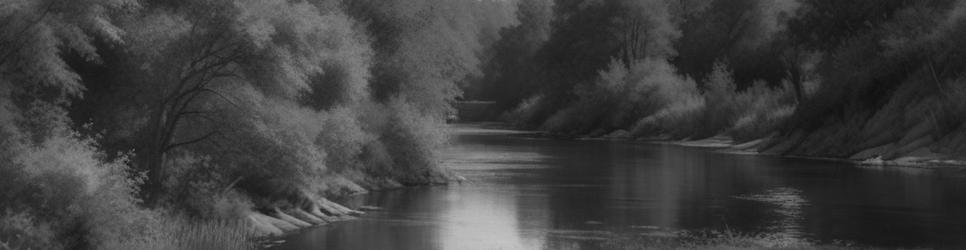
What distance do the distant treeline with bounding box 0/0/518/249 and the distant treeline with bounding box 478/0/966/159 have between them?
31.9 meters

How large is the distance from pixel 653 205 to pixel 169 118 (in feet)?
65.0

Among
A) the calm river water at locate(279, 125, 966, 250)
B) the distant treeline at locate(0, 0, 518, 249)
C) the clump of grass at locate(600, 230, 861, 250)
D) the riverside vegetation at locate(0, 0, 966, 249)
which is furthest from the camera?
the calm river water at locate(279, 125, 966, 250)

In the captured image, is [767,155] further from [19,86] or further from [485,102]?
[485,102]

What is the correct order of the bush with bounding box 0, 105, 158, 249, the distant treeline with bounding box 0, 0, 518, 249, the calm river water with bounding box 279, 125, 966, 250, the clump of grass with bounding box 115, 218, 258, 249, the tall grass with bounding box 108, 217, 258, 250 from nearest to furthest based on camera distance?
1. the bush with bounding box 0, 105, 158, 249
2. the distant treeline with bounding box 0, 0, 518, 249
3. the tall grass with bounding box 108, 217, 258, 250
4. the clump of grass with bounding box 115, 218, 258, 249
5. the calm river water with bounding box 279, 125, 966, 250

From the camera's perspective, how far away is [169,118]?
36938 millimetres

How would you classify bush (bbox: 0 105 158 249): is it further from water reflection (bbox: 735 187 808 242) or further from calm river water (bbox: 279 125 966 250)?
water reflection (bbox: 735 187 808 242)

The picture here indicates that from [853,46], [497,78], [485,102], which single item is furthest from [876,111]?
[485,102]

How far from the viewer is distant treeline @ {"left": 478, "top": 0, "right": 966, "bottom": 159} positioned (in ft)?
236

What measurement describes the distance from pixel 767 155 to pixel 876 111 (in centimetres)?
947

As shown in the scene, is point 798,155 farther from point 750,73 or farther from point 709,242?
point 709,242

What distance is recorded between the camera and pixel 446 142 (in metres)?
61.7

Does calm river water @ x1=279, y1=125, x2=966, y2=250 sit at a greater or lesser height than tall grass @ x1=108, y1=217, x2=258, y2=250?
greater

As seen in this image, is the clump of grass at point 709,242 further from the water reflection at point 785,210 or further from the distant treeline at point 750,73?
the distant treeline at point 750,73

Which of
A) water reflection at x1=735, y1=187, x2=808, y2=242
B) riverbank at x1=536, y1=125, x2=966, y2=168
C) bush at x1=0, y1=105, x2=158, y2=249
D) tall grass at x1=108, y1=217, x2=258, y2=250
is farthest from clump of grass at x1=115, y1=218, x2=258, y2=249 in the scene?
riverbank at x1=536, y1=125, x2=966, y2=168
